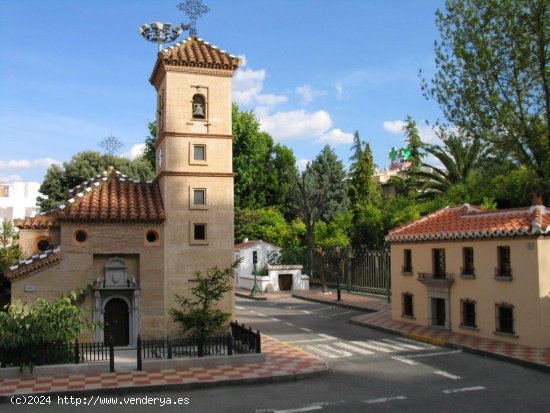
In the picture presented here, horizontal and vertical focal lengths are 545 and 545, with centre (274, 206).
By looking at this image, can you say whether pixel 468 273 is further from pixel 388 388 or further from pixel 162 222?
pixel 162 222

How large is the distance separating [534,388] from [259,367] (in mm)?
7651

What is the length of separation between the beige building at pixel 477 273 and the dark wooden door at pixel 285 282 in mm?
16603

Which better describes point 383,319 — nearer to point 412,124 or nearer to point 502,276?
point 502,276

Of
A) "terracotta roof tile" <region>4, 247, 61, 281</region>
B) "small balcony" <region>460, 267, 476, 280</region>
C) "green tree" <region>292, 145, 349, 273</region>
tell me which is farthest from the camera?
"green tree" <region>292, 145, 349, 273</region>

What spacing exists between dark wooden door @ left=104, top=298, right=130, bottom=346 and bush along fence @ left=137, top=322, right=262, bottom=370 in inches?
66.7

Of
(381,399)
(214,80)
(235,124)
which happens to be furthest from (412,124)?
(381,399)

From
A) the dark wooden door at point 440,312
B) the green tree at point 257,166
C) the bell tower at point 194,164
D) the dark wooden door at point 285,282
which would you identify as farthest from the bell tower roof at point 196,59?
the green tree at point 257,166

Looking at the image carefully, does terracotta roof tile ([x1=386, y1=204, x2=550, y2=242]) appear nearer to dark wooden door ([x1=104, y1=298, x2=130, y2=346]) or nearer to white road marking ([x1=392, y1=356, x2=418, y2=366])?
white road marking ([x1=392, y1=356, x2=418, y2=366])

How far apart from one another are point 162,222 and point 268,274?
901 inches

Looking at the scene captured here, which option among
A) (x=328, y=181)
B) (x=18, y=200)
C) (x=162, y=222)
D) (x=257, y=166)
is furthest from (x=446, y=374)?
(x=18, y=200)

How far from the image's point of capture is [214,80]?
21594mm

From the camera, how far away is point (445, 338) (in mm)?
21328

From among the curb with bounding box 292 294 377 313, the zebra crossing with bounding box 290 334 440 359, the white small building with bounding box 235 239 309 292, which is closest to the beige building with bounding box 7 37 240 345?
the zebra crossing with bounding box 290 334 440 359

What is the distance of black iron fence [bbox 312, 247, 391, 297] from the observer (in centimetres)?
3591
